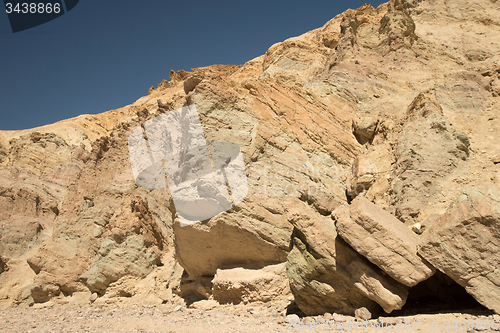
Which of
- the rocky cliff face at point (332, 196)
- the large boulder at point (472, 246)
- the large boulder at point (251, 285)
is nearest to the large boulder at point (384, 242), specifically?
the rocky cliff face at point (332, 196)

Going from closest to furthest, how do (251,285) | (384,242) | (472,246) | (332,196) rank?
(472,246) < (384,242) < (332,196) < (251,285)

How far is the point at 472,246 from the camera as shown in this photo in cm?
464

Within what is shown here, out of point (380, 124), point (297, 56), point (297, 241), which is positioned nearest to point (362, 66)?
point (380, 124)

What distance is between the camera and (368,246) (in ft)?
16.6

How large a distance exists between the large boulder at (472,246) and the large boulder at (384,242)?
18 cm

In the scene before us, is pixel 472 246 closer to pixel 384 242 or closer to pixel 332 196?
pixel 384 242

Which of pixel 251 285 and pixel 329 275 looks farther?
pixel 251 285

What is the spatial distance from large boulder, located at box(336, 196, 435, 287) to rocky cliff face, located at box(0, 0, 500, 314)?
0.07 feet

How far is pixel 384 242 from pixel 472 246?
1091mm

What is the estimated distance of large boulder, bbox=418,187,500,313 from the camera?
178 inches

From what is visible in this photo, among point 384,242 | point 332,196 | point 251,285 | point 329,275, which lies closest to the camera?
point 384,242

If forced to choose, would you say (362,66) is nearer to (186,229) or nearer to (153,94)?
(186,229)

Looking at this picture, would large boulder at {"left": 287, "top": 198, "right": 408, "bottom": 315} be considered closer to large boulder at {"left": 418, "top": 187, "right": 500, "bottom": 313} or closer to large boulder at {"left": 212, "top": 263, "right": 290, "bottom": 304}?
large boulder at {"left": 418, "top": 187, "right": 500, "bottom": 313}

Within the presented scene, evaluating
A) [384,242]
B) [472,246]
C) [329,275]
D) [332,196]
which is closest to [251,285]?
[329,275]
